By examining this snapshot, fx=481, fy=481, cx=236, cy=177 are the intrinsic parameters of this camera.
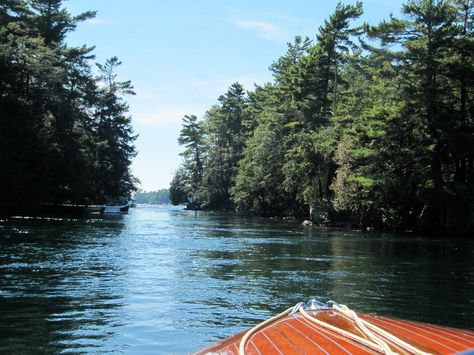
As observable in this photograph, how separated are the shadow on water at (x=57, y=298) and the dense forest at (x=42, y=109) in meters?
22.2

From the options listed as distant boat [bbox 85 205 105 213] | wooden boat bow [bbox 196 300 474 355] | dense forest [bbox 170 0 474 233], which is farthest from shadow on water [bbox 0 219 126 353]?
distant boat [bbox 85 205 105 213]

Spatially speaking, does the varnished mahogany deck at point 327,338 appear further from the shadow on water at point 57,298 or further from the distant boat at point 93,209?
the distant boat at point 93,209

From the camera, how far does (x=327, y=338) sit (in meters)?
3.63

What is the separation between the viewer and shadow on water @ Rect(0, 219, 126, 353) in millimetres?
6418

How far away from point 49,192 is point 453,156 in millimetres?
30730

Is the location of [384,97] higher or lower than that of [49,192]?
higher

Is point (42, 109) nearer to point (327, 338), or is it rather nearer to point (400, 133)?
point (400, 133)

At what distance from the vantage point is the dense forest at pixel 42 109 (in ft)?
117

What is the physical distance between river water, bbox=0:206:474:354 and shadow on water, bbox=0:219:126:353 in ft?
0.06

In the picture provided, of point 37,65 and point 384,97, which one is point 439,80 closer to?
point 384,97

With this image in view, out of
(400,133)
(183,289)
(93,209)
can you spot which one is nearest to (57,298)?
(183,289)

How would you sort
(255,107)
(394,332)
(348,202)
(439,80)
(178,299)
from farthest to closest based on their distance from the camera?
(255,107) < (348,202) < (439,80) < (178,299) < (394,332)

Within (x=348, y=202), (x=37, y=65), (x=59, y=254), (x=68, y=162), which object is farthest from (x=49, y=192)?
(x=59, y=254)

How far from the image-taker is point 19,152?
36375 millimetres
